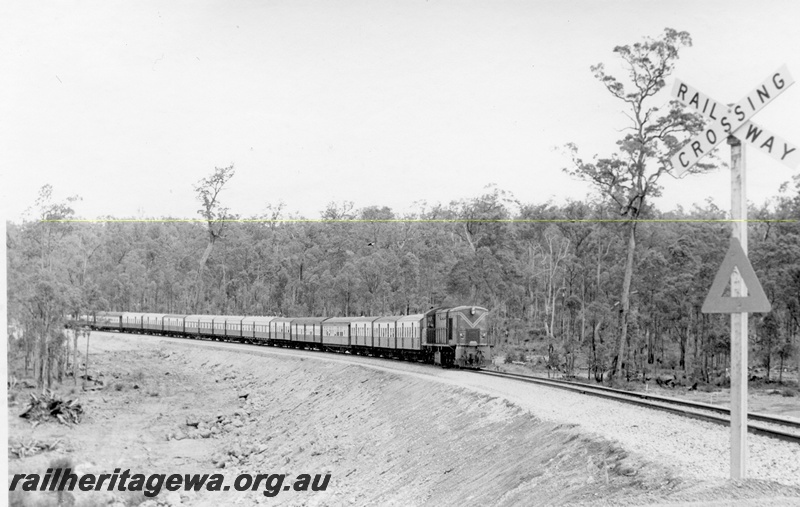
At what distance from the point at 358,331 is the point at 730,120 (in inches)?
1264

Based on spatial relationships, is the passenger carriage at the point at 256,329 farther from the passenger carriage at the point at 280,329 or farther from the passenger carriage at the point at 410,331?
the passenger carriage at the point at 410,331

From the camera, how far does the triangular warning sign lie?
6.86m

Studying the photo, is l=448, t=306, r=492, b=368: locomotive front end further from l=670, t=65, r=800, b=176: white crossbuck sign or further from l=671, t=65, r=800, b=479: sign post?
l=670, t=65, r=800, b=176: white crossbuck sign

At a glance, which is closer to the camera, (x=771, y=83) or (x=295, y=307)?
(x=771, y=83)

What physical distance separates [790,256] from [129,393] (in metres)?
33.3

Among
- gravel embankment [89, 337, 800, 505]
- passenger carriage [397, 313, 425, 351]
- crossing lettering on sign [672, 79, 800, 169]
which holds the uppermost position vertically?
crossing lettering on sign [672, 79, 800, 169]

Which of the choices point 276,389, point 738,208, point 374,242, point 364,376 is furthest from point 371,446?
point 374,242

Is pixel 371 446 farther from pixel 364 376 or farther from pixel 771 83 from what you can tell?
pixel 771 83

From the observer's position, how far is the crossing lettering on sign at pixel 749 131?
652 centimetres

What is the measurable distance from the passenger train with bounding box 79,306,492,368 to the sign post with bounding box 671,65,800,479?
18983 millimetres

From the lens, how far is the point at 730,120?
702 cm

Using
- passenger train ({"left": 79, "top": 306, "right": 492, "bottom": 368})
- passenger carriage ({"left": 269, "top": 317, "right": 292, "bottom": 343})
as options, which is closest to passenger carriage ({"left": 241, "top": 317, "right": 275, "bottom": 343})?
passenger train ({"left": 79, "top": 306, "right": 492, "bottom": 368})

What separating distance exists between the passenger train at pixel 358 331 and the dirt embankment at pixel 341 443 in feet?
10.2

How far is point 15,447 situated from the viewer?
20.5 metres
